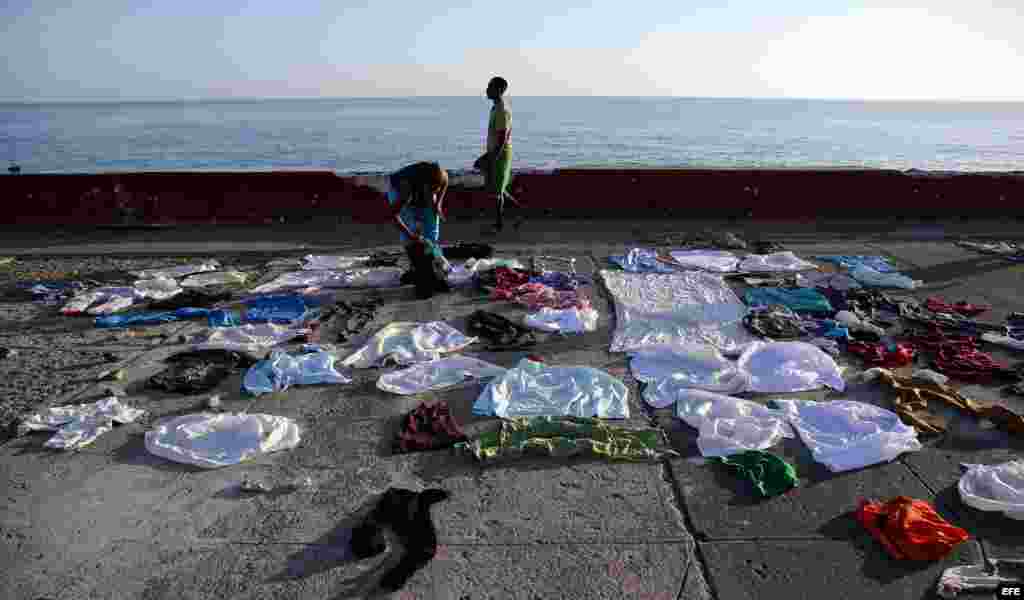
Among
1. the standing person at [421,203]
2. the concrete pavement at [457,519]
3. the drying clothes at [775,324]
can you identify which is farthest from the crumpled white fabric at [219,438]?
the drying clothes at [775,324]

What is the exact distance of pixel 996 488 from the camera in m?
3.49

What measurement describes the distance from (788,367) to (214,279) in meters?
6.60

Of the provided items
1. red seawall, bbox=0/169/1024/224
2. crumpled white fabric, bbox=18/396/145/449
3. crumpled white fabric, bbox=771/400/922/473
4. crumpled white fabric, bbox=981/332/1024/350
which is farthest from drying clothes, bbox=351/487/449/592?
red seawall, bbox=0/169/1024/224

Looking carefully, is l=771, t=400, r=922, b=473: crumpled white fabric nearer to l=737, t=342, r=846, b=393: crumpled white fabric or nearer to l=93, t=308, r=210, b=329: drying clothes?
l=737, t=342, r=846, b=393: crumpled white fabric

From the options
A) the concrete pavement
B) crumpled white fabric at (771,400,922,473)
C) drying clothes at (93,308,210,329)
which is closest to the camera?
the concrete pavement

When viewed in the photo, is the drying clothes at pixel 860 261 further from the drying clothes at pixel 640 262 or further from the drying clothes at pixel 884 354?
the drying clothes at pixel 884 354

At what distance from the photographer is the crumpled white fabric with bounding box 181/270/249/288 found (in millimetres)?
7512

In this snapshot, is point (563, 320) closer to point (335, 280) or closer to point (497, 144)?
point (335, 280)

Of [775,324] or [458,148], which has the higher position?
[458,148]

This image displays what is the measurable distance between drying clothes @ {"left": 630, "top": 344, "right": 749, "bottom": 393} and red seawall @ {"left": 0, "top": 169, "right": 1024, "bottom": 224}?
6.03 metres

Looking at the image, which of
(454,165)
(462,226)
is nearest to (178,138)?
(454,165)

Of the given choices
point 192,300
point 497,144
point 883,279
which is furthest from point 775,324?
point 192,300

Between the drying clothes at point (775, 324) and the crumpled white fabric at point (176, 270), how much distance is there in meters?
6.72

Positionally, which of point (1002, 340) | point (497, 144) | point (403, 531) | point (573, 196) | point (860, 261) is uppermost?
point (497, 144)
